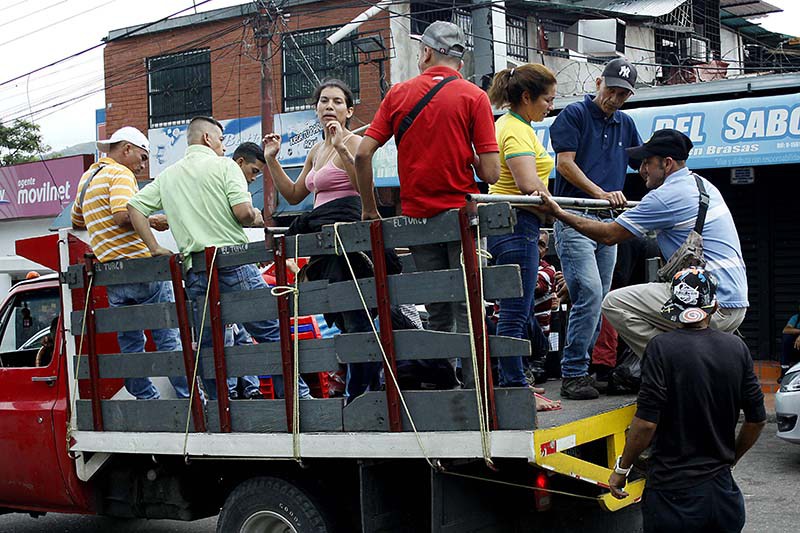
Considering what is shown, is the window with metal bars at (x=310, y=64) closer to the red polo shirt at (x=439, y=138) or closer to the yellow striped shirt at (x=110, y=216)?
the yellow striped shirt at (x=110, y=216)

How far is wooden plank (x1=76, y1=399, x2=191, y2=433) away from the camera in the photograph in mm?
4941

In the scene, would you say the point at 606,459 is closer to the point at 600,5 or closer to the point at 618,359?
the point at 618,359

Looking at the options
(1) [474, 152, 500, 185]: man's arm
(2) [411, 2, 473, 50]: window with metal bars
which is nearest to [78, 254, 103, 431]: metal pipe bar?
(1) [474, 152, 500, 185]: man's arm

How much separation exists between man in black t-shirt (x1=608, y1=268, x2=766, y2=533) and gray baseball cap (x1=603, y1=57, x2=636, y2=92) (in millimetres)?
1776

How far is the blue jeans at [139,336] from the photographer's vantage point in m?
5.30

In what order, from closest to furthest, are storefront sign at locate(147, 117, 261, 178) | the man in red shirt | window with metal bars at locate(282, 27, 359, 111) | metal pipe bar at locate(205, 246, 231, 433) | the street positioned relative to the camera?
the man in red shirt < metal pipe bar at locate(205, 246, 231, 433) < the street < window with metal bars at locate(282, 27, 359, 111) < storefront sign at locate(147, 117, 261, 178)

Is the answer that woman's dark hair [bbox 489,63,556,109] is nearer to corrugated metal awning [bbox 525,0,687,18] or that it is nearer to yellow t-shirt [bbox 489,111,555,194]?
yellow t-shirt [bbox 489,111,555,194]

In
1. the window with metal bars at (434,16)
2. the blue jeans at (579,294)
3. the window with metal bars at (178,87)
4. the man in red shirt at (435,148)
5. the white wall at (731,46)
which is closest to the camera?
the man in red shirt at (435,148)

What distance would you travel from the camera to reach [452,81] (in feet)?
14.6

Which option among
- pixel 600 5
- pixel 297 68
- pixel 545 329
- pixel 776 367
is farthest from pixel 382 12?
pixel 545 329

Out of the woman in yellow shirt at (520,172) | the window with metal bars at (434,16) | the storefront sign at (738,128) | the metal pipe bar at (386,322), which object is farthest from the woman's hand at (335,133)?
the window with metal bars at (434,16)

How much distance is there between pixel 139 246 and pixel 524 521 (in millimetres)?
2706

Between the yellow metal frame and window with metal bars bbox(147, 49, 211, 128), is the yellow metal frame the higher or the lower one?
the lower one

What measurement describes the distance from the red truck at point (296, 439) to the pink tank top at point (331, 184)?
53cm
